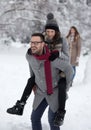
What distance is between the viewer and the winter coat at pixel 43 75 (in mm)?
5371

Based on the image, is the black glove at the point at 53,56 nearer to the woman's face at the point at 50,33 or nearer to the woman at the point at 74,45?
the woman's face at the point at 50,33

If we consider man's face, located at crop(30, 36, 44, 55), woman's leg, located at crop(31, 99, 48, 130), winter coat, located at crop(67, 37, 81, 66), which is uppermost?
man's face, located at crop(30, 36, 44, 55)

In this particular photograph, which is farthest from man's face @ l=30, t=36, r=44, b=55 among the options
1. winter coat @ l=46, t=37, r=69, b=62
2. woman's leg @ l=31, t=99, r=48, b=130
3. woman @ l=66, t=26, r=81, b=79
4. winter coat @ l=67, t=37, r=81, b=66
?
winter coat @ l=67, t=37, r=81, b=66

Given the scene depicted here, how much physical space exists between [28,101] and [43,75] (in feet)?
12.4

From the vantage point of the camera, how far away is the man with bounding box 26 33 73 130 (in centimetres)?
534

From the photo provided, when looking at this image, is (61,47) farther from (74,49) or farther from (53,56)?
(74,49)

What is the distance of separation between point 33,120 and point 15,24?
14791mm

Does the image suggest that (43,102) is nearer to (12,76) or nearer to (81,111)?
(81,111)

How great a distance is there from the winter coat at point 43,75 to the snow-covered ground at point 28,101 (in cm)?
179

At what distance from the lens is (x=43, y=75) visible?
5.47 meters

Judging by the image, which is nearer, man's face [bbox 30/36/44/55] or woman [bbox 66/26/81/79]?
man's face [bbox 30/36/44/55]

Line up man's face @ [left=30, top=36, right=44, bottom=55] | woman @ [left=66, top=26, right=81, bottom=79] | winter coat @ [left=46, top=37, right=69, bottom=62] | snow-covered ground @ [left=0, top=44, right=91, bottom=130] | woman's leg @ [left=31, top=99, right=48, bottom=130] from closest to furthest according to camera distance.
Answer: man's face @ [left=30, top=36, right=44, bottom=55]
winter coat @ [left=46, top=37, right=69, bottom=62]
woman's leg @ [left=31, top=99, right=48, bottom=130]
snow-covered ground @ [left=0, top=44, right=91, bottom=130]
woman @ [left=66, top=26, right=81, bottom=79]

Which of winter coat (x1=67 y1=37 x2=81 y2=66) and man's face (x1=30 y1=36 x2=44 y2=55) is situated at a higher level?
man's face (x1=30 y1=36 x2=44 y2=55)

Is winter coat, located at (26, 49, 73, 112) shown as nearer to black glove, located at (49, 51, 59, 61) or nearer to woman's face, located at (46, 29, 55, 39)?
black glove, located at (49, 51, 59, 61)
